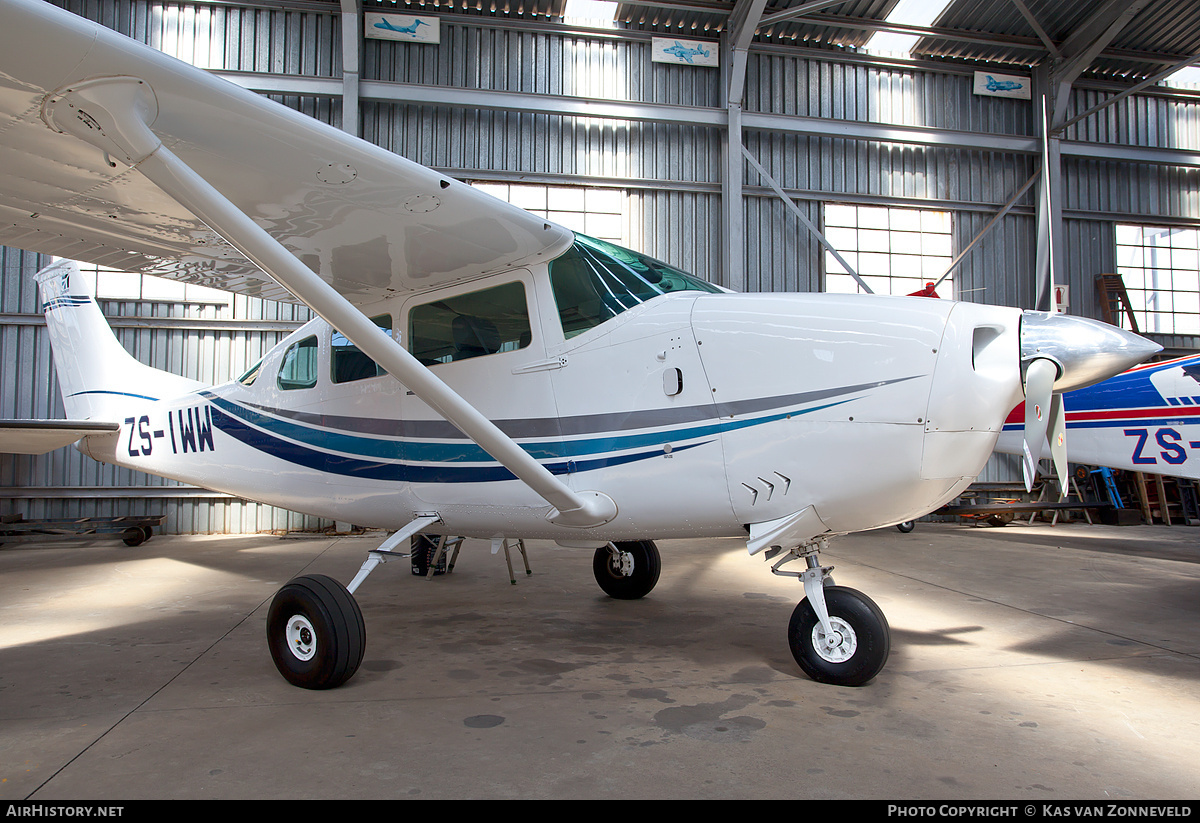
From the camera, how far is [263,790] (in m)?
2.38

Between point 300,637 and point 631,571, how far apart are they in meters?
2.79

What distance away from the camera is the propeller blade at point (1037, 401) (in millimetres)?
2914

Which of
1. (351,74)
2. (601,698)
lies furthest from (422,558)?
(351,74)

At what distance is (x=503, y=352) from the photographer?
3.99 metres

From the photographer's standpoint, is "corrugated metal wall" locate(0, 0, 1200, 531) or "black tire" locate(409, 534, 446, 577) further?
"corrugated metal wall" locate(0, 0, 1200, 531)

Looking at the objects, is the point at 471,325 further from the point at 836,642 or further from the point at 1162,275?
the point at 1162,275

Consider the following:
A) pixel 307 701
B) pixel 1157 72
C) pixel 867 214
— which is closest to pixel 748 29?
pixel 867 214

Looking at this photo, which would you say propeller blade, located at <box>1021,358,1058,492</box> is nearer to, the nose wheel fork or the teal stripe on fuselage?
the teal stripe on fuselage

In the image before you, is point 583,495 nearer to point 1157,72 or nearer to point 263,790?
point 263,790

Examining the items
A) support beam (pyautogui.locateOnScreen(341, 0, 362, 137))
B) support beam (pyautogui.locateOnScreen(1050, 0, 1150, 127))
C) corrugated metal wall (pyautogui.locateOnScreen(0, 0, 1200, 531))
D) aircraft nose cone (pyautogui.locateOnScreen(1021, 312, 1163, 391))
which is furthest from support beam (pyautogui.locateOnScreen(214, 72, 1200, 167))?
aircraft nose cone (pyautogui.locateOnScreen(1021, 312, 1163, 391))

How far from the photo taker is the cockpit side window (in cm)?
486

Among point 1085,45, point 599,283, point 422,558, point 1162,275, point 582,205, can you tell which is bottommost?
point 422,558

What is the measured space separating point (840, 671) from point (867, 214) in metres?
11.5

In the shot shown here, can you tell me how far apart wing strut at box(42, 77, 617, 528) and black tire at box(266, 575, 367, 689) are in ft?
4.12
